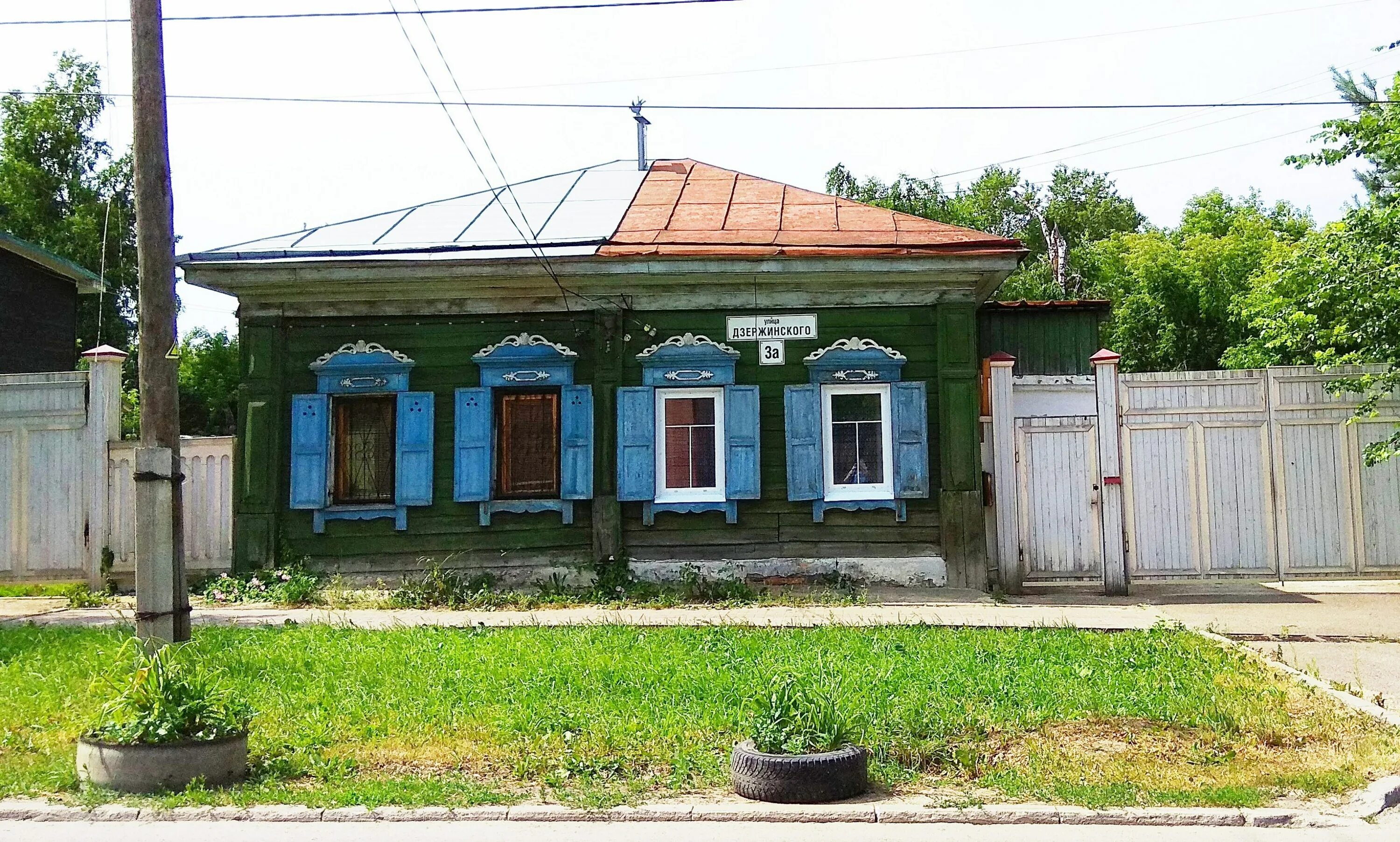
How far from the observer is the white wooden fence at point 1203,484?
11.2 metres

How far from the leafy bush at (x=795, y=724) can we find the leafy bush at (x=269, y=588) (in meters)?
7.04

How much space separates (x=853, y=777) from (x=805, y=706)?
41 centimetres

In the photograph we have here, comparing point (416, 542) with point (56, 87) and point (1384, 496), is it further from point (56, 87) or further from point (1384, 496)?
point (56, 87)

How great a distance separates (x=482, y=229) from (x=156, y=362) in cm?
628

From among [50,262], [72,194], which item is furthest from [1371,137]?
[72,194]

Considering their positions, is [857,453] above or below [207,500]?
above

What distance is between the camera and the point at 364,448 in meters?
12.1

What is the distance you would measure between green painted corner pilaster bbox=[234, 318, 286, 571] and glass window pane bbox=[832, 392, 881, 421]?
19.5 feet

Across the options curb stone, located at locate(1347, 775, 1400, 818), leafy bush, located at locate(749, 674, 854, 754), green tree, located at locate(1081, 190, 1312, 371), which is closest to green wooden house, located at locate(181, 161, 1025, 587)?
leafy bush, located at locate(749, 674, 854, 754)

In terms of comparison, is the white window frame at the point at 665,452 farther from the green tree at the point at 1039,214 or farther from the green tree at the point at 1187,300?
the green tree at the point at 1039,214

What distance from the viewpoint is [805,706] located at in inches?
212

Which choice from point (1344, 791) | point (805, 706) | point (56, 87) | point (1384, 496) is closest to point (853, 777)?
point (805, 706)

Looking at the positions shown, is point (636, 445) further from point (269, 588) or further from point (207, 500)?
point (207, 500)

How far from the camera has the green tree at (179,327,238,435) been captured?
30031mm
